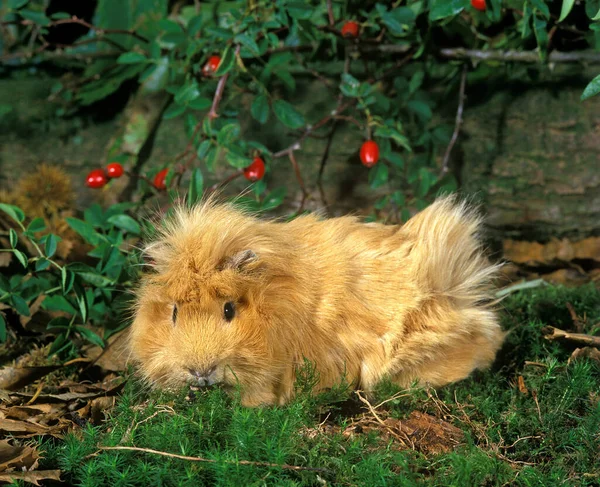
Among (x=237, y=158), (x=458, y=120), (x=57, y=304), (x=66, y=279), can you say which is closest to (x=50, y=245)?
(x=66, y=279)

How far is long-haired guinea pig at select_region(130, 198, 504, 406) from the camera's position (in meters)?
2.69

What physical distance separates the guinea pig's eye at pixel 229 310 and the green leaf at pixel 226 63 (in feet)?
5.27

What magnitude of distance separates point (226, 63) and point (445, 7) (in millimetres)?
1207

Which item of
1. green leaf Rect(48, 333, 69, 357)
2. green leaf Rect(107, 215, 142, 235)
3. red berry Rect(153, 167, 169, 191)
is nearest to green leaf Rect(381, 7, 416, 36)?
red berry Rect(153, 167, 169, 191)

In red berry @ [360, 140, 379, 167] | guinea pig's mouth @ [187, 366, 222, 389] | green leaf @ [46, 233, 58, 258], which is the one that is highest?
red berry @ [360, 140, 379, 167]

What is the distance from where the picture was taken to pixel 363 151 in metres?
3.79

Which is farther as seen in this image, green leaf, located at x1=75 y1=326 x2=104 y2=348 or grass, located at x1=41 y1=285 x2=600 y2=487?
green leaf, located at x1=75 y1=326 x2=104 y2=348

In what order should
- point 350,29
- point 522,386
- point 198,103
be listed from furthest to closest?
point 350,29 < point 198,103 < point 522,386

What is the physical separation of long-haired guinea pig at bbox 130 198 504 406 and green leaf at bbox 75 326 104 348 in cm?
48

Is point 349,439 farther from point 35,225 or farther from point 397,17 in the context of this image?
point 397,17

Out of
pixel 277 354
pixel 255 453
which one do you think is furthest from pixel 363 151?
pixel 255 453

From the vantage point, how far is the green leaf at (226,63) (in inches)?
149

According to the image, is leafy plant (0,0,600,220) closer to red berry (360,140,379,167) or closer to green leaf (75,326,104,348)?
red berry (360,140,379,167)

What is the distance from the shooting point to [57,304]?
3529 mm
